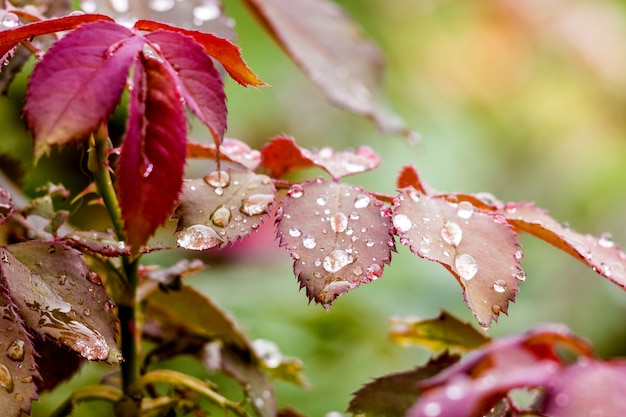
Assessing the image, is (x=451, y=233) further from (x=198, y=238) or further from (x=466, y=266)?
(x=198, y=238)

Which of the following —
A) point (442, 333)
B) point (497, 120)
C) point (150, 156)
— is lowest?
point (497, 120)

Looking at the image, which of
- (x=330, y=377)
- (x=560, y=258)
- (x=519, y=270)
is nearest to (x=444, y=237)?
(x=519, y=270)

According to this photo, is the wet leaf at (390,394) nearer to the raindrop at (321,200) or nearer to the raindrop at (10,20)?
the raindrop at (321,200)

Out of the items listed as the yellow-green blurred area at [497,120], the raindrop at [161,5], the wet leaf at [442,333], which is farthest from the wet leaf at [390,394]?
the yellow-green blurred area at [497,120]

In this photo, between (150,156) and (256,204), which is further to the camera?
(256,204)

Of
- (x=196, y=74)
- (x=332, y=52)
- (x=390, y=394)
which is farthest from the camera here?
(x=332, y=52)

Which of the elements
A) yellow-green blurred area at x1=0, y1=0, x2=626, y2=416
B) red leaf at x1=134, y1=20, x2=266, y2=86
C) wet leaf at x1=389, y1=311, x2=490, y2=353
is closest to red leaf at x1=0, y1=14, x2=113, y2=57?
red leaf at x1=134, y1=20, x2=266, y2=86

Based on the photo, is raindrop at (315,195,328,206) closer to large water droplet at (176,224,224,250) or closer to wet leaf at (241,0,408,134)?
large water droplet at (176,224,224,250)

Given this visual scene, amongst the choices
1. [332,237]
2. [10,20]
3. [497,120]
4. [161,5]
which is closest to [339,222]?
[332,237]

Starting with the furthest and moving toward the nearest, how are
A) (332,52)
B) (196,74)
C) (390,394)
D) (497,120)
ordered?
(497,120) → (332,52) → (390,394) → (196,74)
